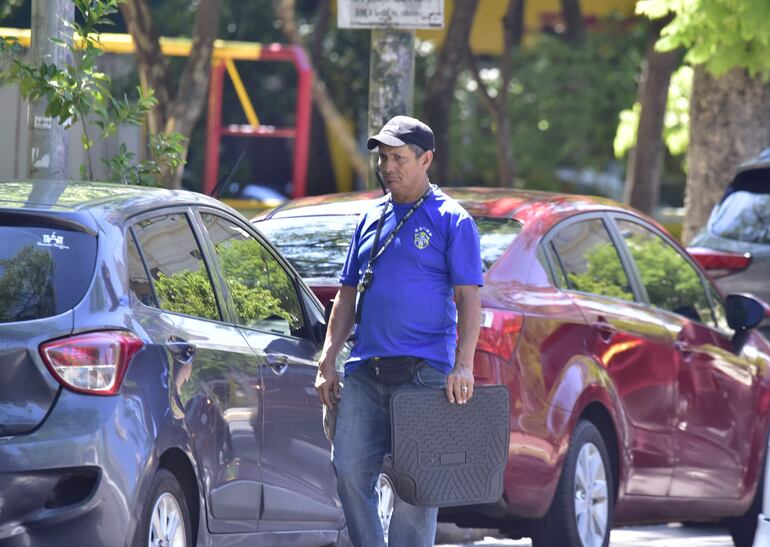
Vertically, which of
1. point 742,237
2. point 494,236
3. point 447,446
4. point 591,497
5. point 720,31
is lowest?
point 591,497

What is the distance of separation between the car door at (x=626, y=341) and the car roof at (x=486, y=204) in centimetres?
9

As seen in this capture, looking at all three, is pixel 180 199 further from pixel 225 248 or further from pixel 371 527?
pixel 371 527

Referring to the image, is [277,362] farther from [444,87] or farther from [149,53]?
[444,87]

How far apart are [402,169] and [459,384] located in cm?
77

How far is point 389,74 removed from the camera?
9.52 metres

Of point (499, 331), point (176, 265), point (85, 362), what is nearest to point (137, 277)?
point (176, 265)

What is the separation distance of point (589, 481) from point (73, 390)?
3.13 m

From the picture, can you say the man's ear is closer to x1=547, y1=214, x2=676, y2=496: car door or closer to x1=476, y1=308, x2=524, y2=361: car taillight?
x1=476, y1=308, x2=524, y2=361: car taillight

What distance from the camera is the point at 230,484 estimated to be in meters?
5.77

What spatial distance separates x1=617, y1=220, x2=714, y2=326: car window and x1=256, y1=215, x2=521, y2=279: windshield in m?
1.01

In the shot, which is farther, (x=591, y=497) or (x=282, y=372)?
(x=591, y=497)

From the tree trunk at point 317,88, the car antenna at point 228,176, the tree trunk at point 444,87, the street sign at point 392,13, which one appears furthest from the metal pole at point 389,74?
the tree trunk at point 317,88

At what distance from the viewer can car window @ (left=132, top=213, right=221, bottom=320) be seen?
221 inches

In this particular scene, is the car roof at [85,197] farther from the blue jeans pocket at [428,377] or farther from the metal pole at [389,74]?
the metal pole at [389,74]
